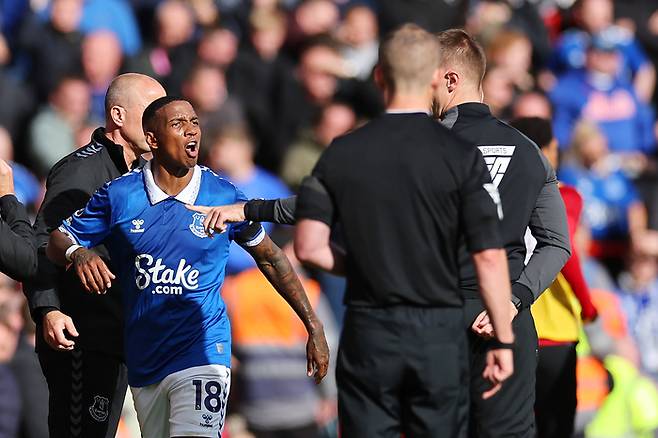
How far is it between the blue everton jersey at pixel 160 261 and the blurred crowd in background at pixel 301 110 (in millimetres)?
3503

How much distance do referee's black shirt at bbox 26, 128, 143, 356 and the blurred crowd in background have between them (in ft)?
9.79

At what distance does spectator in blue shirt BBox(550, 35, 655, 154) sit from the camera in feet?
50.7

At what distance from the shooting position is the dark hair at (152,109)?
292 inches

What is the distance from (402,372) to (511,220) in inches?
49.7

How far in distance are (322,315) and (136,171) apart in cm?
473

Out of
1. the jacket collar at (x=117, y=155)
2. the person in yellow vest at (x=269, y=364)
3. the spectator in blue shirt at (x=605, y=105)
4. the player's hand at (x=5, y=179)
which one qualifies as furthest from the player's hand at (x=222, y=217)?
the spectator in blue shirt at (x=605, y=105)

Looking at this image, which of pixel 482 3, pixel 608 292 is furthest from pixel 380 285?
pixel 482 3

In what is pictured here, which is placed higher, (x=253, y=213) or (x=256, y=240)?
(x=253, y=213)

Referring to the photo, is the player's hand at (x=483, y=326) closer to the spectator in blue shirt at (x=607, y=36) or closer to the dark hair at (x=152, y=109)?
the dark hair at (x=152, y=109)

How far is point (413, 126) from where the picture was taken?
20.5ft

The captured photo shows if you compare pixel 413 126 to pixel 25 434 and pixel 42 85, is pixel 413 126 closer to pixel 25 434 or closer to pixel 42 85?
pixel 25 434

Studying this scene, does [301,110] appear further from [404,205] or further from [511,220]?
[404,205]

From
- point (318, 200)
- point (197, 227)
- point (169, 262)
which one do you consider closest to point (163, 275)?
point (169, 262)

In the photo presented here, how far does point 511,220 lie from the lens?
7.14 metres
